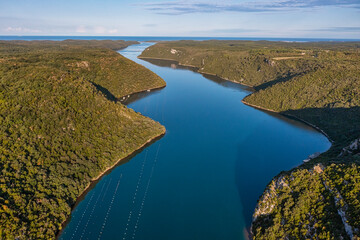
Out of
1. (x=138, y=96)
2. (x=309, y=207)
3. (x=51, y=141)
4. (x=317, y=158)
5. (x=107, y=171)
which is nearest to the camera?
(x=309, y=207)

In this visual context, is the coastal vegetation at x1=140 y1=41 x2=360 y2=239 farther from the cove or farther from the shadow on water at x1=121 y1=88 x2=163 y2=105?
the shadow on water at x1=121 y1=88 x2=163 y2=105

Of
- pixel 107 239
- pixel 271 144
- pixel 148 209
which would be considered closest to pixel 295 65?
pixel 271 144

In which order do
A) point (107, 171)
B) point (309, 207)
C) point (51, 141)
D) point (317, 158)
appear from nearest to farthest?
point (309, 207) → point (51, 141) → point (317, 158) → point (107, 171)

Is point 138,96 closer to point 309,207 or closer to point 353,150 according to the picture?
point 353,150

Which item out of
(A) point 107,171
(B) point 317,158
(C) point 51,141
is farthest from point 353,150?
(C) point 51,141

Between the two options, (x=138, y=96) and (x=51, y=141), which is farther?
(x=138, y=96)

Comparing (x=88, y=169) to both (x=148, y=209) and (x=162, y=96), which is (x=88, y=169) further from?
(x=162, y=96)
